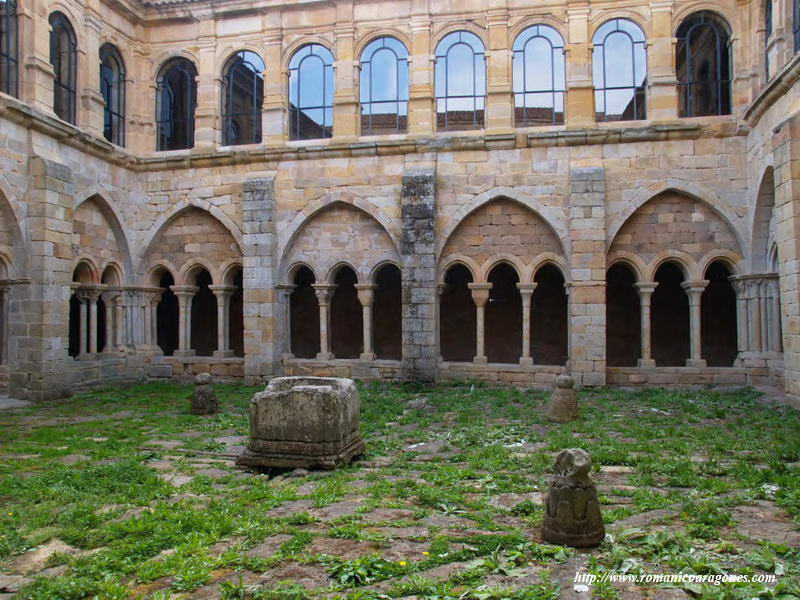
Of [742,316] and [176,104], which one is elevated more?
[176,104]

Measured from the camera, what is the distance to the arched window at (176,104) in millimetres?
14594

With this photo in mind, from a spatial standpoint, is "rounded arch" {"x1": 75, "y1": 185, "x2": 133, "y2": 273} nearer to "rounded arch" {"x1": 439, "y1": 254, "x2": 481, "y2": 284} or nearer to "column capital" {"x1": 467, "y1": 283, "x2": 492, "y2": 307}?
"rounded arch" {"x1": 439, "y1": 254, "x2": 481, "y2": 284}

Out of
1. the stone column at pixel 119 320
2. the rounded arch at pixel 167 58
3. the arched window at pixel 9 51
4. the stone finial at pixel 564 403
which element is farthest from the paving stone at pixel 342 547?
the rounded arch at pixel 167 58

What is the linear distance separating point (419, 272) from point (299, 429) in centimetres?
666

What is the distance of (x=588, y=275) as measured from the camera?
1216 centimetres

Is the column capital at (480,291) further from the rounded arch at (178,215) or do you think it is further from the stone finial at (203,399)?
the stone finial at (203,399)

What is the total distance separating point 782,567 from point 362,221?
10.7 metres

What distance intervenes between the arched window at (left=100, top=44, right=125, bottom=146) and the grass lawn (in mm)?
7939

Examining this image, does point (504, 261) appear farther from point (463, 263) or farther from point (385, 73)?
point (385, 73)

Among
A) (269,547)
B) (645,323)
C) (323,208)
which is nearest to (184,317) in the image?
(323,208)

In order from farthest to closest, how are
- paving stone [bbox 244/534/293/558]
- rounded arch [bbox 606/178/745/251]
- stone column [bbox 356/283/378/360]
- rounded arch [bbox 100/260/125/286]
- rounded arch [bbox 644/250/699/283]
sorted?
1. rounded arch [bbox 100/260/125/286]
2. stone column [bbox 356/283/378/360]
3. rounded arch [bbox 644/250/699/283]
4. rounded arch [bbox 606/178/745/251]
5. paving stone [bbox 244/534/293/558]

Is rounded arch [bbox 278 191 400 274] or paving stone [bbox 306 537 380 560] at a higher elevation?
rounded arch [bbox 278 191 400 274]

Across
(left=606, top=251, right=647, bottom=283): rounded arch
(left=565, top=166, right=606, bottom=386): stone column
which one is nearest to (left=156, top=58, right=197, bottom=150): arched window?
(left=565, top=166, right=606, bottom=386): stone column

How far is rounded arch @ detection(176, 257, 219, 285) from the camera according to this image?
46.5 feet
